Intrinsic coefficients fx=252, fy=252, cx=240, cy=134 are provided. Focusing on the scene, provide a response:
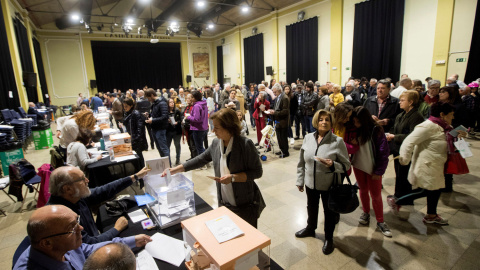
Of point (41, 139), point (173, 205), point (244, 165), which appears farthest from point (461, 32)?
point (41, 139)

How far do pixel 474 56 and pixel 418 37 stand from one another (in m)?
1.72

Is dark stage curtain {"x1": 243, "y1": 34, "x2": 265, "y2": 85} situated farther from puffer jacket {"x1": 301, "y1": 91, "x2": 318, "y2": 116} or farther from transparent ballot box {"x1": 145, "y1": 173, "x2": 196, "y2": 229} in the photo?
transparent ballot box {"x1": 145, "y1": 173, "x2": 196, "y2": 229}

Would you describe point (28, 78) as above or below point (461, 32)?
below

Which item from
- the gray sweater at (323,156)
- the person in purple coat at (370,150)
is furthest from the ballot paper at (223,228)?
the person in purple coat at (370,150)

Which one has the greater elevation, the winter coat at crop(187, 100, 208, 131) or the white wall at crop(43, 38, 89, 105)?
the white wall at crop(43, 38, 89, 105)

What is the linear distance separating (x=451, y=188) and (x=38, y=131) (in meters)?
9.30

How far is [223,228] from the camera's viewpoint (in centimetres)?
119

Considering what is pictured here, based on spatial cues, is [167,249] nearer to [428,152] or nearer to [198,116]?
[428,152]

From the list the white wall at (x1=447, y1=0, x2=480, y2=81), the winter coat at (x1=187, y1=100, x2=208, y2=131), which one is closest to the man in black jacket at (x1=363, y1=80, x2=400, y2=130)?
the winter coat at (x1=187, y1=100, x2=208, y2=131)

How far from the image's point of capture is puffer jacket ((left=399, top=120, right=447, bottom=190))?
2.53m

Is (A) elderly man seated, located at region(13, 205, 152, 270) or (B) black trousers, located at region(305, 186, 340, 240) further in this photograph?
(B) black trousers, located at region(305, 186, 340, 240)

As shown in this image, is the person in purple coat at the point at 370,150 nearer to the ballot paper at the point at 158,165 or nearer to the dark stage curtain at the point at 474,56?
the ballot paper at the point at 158,165

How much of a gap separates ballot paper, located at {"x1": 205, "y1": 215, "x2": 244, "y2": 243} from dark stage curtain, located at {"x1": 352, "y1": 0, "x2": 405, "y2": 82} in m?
9.95

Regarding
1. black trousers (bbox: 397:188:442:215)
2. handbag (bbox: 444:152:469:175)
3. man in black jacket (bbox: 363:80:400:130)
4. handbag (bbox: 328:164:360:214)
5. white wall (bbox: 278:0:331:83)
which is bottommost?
black trousers (bbox: 397:188:442:215)
